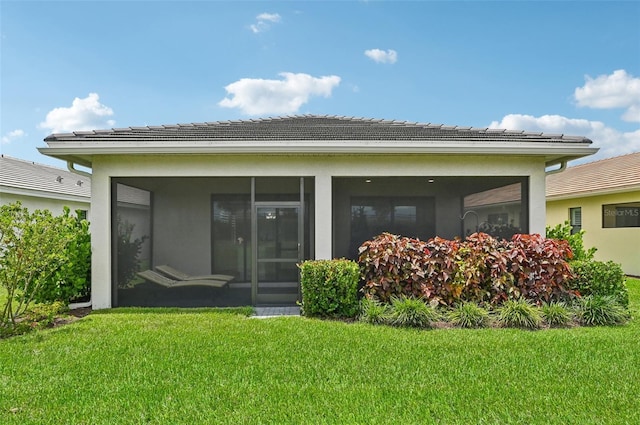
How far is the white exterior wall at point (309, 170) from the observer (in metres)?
7.91

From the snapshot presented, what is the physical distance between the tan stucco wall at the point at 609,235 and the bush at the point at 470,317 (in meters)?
10.4

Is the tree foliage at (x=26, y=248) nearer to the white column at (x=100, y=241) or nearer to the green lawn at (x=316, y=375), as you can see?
the white column at (x=100, y=241)

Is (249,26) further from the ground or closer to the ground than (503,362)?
further from the ground

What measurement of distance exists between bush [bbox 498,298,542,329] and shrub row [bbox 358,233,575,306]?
1.28 ft

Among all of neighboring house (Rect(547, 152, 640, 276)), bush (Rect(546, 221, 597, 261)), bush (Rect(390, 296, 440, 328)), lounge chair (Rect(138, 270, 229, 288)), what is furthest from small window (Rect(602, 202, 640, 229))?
lounge chair (Rect(138, 270, 229, 288))

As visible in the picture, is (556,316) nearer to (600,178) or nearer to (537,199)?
(537,199)

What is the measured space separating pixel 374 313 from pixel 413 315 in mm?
669

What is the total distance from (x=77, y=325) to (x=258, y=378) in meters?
4.28

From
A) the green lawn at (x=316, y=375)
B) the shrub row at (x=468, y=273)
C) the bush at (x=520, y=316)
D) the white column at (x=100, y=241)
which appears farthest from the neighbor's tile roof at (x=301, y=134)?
the green lawn at (x=316, y=375)

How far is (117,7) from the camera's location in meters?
10.3

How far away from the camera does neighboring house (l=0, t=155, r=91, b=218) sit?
1407 cm

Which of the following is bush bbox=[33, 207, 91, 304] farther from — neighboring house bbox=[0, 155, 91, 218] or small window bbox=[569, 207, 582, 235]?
small window bbox=[569, 207, 582, 235]

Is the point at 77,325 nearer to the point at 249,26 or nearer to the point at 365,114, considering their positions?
the point at 249,26

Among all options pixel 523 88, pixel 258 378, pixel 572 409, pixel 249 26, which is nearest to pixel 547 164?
pixel 523 88
